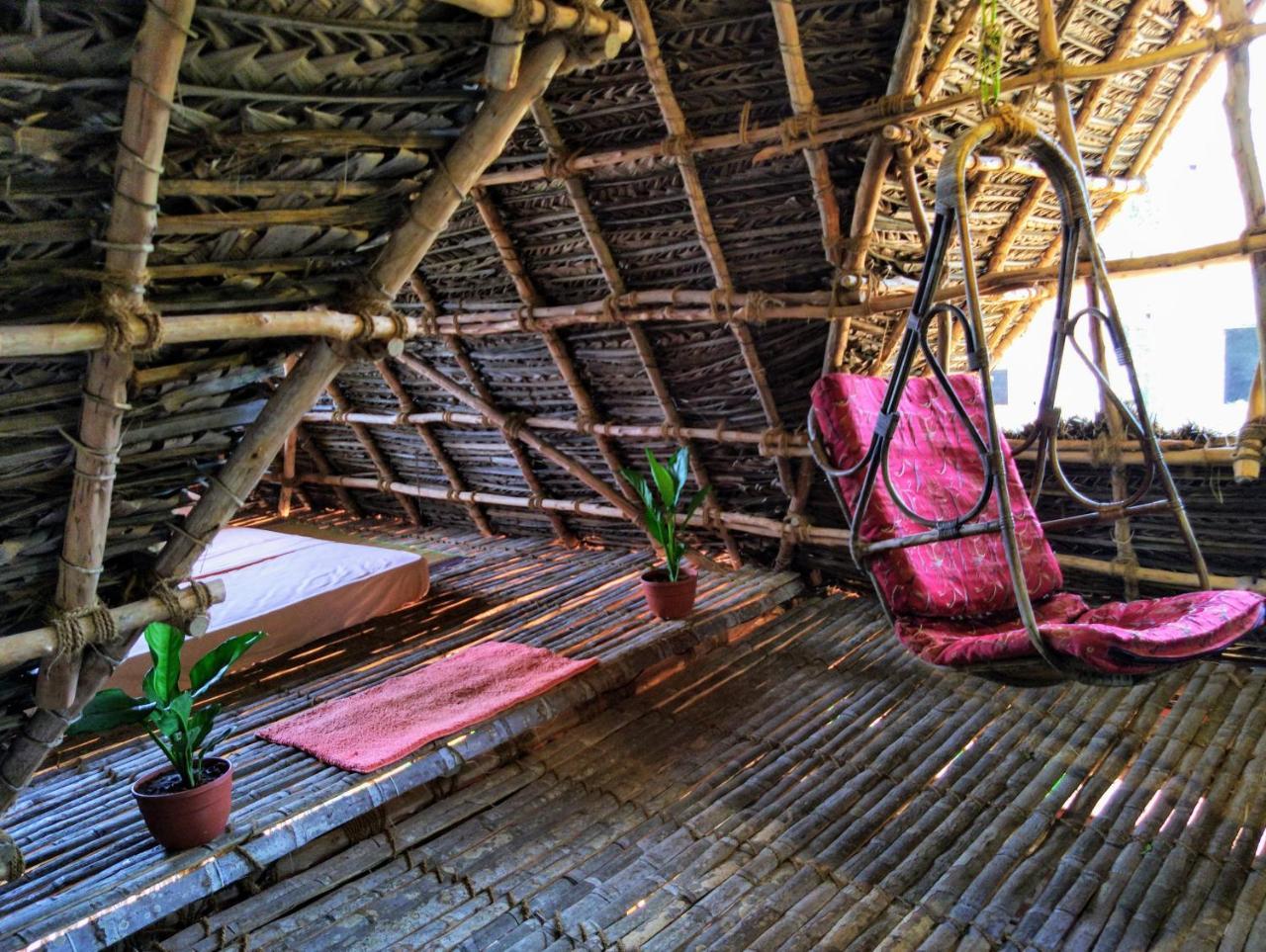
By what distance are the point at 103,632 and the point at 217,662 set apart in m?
0.45

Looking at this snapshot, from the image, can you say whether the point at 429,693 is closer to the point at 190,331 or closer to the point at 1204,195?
the point at 190,331

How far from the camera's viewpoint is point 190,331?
4.92 feet

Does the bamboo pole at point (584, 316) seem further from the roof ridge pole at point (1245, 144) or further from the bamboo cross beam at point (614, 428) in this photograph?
the bamboo cross beam at point (614, 428)

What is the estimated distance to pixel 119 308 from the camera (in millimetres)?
1400

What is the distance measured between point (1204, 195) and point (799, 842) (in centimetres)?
345

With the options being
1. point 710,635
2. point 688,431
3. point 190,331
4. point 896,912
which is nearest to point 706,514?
point 688,431

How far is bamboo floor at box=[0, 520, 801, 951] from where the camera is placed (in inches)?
81.4

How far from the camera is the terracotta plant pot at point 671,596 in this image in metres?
3.68

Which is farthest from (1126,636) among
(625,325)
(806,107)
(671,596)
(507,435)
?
(507,435)

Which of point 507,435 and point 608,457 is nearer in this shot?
point 608,457

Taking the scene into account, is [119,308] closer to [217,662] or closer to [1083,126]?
[217,662]

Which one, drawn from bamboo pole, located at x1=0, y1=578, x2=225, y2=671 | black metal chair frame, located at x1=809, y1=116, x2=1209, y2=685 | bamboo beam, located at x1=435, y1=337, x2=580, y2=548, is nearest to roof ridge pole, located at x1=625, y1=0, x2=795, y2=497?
black metal chair frame, located at x1=809, y1=116, x2=1209, y2=685

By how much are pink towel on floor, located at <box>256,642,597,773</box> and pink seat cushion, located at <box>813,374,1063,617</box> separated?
1249 millimetres

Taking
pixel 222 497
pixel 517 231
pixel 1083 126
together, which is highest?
pixel 517 231
